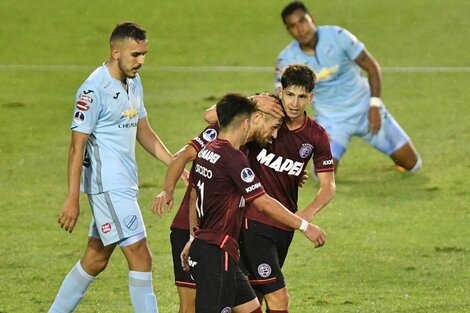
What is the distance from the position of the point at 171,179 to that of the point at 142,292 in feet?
3.14

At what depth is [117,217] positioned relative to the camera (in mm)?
9148

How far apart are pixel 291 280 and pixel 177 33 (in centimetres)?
1561

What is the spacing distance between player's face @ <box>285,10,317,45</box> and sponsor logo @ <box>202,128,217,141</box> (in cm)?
642

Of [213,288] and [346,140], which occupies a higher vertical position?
[213,288]

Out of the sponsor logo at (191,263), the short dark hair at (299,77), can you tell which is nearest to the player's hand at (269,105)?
the short dark hair at (299,77)

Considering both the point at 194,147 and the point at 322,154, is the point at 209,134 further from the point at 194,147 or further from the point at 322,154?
the point at 322,154

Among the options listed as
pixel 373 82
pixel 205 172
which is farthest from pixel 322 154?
pixel 373 82

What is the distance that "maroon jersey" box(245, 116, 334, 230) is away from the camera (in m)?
9.05

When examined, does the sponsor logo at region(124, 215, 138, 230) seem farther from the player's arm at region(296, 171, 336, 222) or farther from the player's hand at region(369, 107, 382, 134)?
the player's hand at region(369, 107, 382, 134)

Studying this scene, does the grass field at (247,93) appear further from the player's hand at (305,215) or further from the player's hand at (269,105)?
the player's hand at (269,105)


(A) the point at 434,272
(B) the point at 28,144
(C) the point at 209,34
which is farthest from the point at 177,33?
(A) the point at 434,272

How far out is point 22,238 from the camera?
13.0m

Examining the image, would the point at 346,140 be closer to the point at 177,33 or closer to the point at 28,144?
the point at 28,144

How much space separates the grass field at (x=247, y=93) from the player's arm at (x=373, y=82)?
0.80 meters
